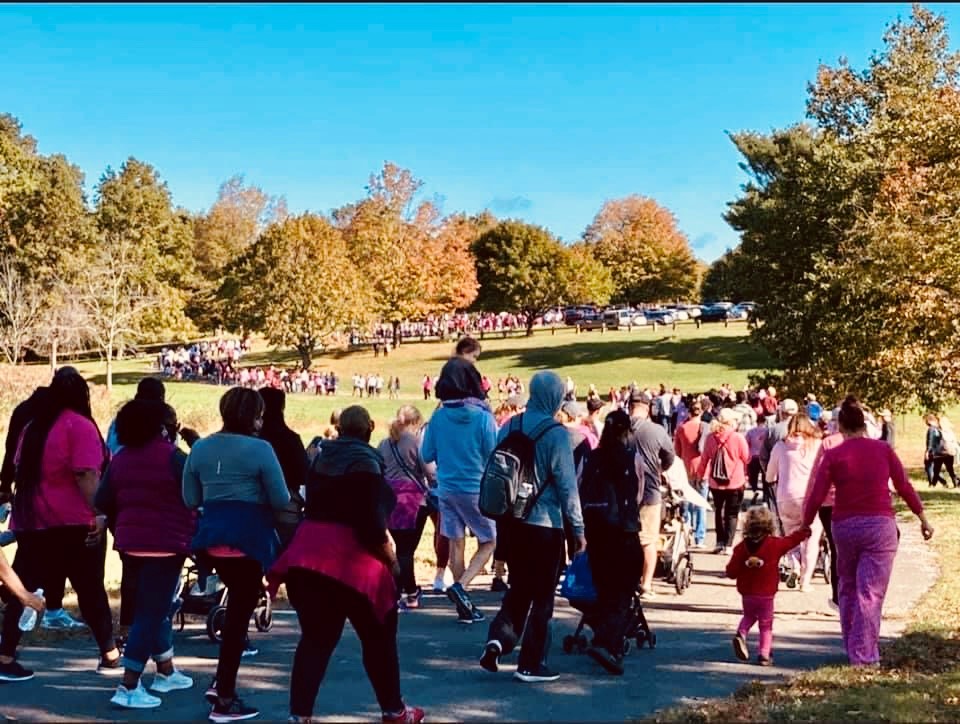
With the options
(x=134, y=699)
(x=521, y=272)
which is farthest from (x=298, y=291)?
(x=134, y=699)

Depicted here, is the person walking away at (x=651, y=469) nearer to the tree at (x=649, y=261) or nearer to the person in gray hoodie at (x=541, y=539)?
the person in gray hoodie at (x=541, y=539)

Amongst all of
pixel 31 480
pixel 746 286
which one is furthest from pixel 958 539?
pixel 746 286

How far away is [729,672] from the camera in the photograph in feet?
25.8

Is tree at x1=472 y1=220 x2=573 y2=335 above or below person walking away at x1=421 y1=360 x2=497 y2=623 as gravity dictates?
above

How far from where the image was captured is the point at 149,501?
6625mm

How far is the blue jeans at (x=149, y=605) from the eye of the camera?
21.5 ft

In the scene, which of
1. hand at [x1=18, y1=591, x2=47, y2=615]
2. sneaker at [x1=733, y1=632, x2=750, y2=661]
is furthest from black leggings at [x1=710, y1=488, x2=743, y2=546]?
hand at [x1=18, y1=591, x2=47, y2=615]

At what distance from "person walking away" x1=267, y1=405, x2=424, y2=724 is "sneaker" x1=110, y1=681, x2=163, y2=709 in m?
1.42

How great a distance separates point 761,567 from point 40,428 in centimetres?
512

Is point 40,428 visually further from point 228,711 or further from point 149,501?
point 228,711

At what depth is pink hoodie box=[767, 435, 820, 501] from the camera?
10523 mm

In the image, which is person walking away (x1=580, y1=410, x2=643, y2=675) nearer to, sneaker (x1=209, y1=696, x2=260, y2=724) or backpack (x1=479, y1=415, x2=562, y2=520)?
backpack (x1=479, y1=415, x2=562, y2=520)

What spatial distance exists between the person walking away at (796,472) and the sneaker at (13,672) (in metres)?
6.64

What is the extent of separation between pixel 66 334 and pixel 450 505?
54.4 meters
